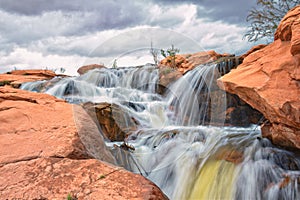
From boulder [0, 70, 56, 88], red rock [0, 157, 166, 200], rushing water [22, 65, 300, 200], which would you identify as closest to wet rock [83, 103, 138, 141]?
rushing water [22, 65, 300, 200]

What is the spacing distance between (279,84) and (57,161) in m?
2.68

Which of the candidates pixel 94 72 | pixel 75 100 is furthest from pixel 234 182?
pixel 94 72

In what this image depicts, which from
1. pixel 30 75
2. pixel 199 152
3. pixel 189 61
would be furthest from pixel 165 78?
pixel 30 75

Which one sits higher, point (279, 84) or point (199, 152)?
point (279, 84)

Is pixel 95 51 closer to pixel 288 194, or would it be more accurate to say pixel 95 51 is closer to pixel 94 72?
pixel 288 194

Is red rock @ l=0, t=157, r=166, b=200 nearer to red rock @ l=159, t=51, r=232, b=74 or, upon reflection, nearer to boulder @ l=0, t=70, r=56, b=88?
red rock @ l=159, t=51, r=232, b=74

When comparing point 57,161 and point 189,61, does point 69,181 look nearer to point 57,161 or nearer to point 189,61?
point 57,161

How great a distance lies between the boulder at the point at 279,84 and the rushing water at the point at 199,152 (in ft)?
1.41

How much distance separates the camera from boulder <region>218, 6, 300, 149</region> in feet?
8.88

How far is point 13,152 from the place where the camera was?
2371 mm

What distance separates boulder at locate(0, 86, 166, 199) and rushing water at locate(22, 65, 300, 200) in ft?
3.50

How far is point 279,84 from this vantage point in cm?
292

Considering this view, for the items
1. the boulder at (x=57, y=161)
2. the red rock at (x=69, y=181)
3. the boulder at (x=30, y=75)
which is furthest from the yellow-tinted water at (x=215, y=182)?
the boulder at (x=30, y=75)

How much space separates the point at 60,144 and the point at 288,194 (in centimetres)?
253
